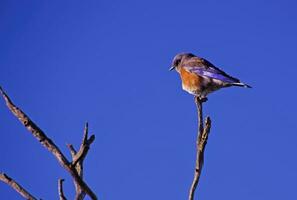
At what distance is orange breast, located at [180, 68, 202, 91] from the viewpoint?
754 cm

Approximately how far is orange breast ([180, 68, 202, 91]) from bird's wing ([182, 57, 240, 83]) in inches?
3.4

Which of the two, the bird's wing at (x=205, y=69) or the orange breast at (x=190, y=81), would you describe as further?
the orange breast at (x=190, y=81)

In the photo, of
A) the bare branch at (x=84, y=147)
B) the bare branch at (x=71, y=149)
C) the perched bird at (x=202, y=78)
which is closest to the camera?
the bare branch at (x=84, y=147)

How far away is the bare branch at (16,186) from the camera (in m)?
1.87

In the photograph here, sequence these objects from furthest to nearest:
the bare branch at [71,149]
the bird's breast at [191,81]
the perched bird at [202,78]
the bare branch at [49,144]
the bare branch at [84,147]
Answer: the bird's breast at [191,81] → the perched bird at [202,78] → the bare branch at [71,149] → the bare branch at [84,147] → the bare branch at [49,144]

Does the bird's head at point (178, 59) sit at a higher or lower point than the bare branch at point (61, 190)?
higher

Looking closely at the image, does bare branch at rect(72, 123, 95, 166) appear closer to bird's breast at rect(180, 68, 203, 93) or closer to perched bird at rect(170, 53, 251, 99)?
perched bird at rect(170, 53, 251, 99)

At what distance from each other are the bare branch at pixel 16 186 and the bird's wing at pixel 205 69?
207 inches

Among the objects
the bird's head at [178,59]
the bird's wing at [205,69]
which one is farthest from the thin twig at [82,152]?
the bird's head at [178,59]

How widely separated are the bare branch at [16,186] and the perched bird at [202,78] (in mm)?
4890

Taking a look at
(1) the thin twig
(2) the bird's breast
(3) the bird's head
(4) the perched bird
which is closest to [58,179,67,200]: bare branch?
(1) the thin twig

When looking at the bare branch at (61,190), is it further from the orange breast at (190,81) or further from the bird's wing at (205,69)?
the orange breast at (190,81)

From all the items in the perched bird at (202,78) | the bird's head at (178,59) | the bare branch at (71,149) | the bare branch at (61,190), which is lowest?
the bare branch at (61,190)

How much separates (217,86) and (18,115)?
18.3 ft
